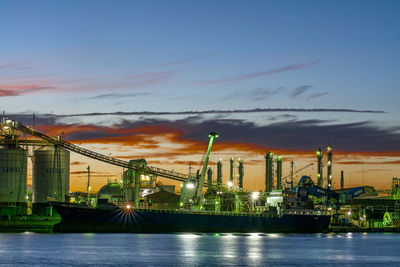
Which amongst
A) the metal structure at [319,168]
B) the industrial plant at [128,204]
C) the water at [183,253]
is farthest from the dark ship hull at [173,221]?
the metal structure at [319,168]

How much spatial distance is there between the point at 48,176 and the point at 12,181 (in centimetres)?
891

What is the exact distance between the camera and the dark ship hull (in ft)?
458

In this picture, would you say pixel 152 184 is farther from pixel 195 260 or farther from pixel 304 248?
pixel 195 260

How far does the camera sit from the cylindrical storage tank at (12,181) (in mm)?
146375

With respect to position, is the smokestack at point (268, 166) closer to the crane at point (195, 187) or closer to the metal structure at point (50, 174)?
the crane at point (195, 187)

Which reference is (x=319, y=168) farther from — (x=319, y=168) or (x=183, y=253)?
(x=183, y=253)

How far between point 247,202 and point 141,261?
7967 cm

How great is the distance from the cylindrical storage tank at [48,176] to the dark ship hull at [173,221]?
9351mm

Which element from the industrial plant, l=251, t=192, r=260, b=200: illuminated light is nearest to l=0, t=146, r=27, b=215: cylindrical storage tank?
the industrial plant

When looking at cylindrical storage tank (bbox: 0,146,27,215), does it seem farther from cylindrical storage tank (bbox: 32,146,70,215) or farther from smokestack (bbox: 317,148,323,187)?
smokestack (bbox: 317,148,323,187)

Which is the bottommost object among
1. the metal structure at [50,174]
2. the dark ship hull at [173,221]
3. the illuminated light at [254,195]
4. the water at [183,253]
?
the water at [183,253]

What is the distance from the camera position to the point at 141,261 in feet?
269

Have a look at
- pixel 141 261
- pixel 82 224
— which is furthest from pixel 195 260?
pixel 82 224

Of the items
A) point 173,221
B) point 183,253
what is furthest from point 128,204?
point 183,253
